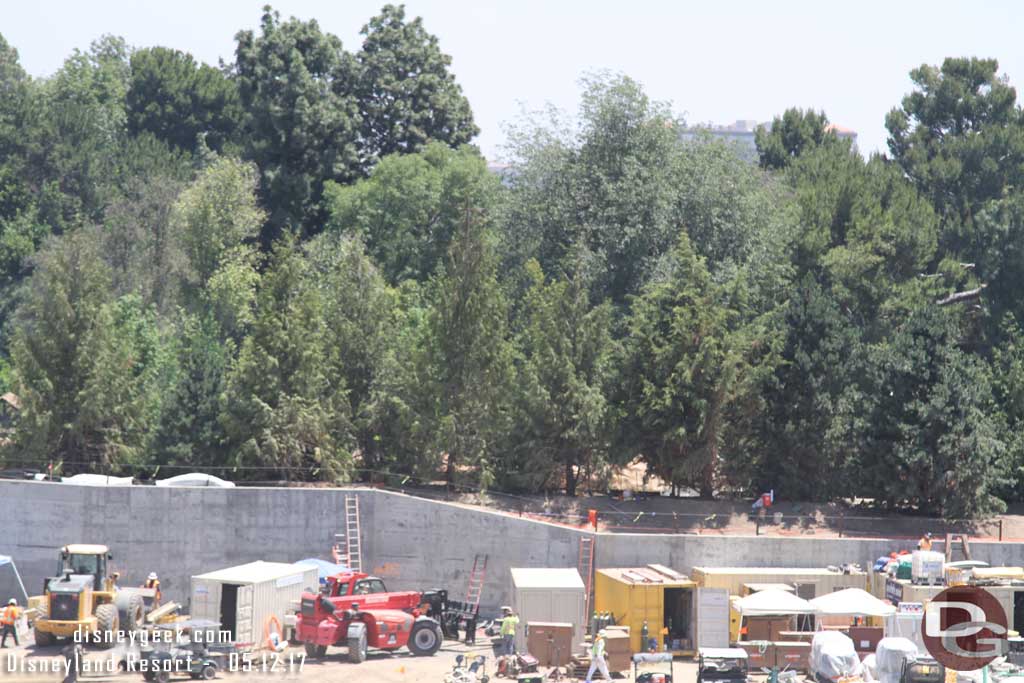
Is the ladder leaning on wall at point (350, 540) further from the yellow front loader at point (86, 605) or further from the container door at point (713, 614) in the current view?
the container door at point (713, 614)

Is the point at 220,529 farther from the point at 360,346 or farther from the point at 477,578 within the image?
the point at 360,346

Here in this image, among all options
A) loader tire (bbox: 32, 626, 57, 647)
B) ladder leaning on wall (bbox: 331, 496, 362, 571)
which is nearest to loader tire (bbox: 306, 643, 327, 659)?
loader tire (bbox: 32, 626, 57, 647)

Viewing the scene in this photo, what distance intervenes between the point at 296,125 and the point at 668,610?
4367cm

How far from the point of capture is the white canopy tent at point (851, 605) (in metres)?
36.0

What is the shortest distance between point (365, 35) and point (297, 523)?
4150 cm

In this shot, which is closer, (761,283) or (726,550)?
(726,550)

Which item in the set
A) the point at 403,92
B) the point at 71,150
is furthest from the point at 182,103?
the point at 403,92

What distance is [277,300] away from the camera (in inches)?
1934

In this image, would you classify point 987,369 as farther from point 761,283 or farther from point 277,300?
point 277,300

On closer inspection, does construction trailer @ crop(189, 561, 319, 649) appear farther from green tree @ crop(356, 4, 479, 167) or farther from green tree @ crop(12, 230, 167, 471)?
green tree @ crop(356, 4, 479, 167)

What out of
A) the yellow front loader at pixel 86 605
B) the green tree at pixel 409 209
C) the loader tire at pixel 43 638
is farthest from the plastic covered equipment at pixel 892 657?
the green tree at pixel 409 209

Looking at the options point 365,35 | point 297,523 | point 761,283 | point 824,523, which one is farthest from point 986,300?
point 365,35

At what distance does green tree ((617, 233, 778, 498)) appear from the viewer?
46.2m

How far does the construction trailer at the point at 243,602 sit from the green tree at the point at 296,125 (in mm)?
36927
